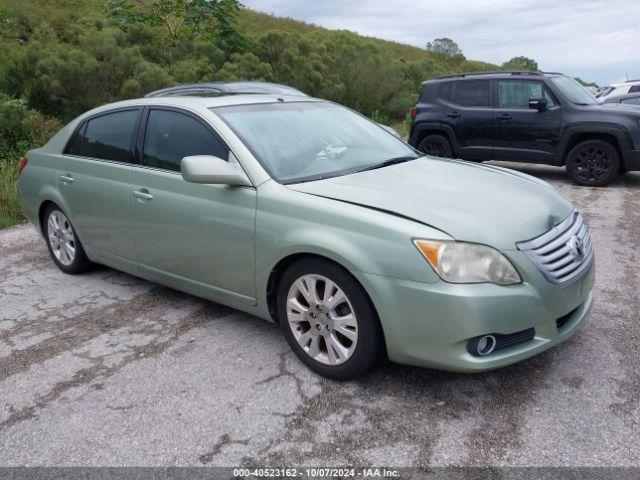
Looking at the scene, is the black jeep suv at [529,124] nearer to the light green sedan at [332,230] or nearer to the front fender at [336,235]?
the light green sedan at [332,230]

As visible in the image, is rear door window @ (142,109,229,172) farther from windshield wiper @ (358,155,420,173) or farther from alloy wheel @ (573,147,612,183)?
alloy wheel @ (573,147,612,183)

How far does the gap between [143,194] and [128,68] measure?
8.01 meters

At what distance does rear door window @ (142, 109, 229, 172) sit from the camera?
387 centimetres

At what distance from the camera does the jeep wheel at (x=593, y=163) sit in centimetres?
890

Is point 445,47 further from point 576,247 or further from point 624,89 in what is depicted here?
point 576,247

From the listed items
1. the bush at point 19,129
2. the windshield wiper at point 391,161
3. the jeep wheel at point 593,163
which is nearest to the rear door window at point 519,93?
the jeep wheel at point 593,163

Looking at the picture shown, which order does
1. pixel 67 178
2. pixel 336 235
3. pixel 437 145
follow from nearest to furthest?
pixel 336 235 → pixel 67 178 → pixel 437 145

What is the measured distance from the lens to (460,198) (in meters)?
3.33

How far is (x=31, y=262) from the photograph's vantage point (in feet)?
19.0

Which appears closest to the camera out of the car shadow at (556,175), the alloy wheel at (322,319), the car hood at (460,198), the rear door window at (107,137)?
the car hood at (460,198)

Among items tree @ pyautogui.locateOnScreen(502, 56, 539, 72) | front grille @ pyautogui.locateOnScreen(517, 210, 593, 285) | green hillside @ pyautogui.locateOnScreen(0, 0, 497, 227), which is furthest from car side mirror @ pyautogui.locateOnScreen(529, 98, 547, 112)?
tree @ pyautogui.locateOnScreen(502, 56, 539, 72)

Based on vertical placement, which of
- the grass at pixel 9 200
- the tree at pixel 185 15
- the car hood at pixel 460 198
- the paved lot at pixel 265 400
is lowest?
the paved lot at pixel 265 400

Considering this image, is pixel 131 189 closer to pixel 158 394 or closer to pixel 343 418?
pixel 158 394

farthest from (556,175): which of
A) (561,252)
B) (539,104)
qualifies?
(561,252)
